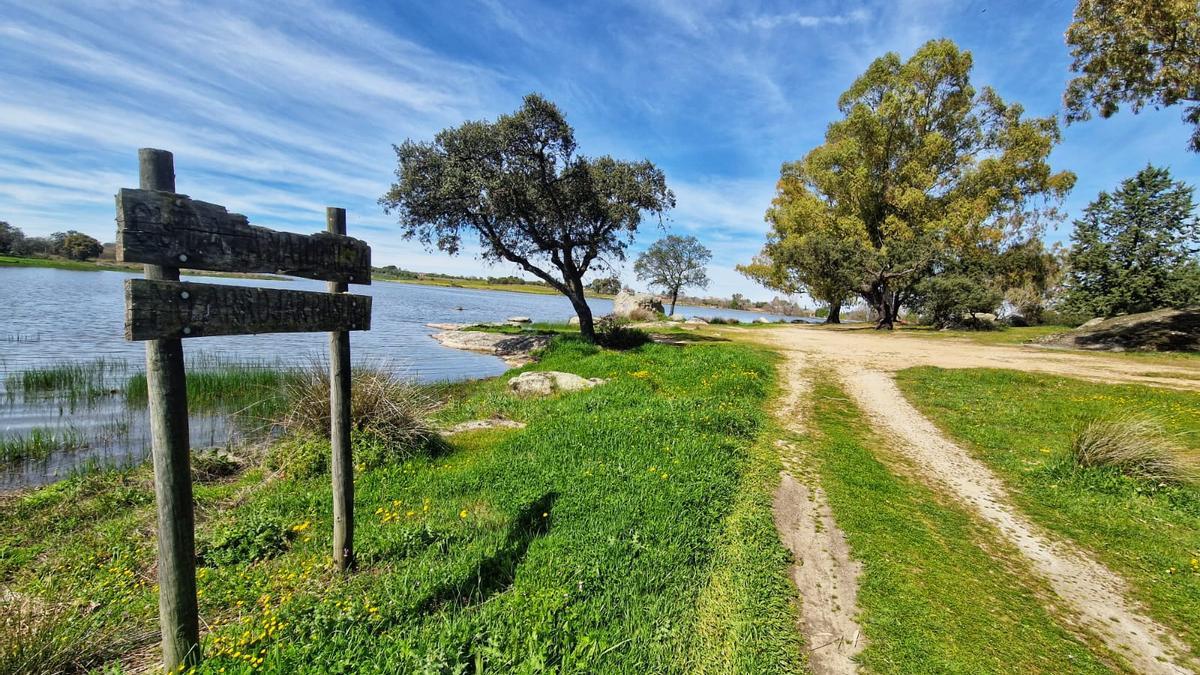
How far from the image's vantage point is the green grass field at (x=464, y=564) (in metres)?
2.97

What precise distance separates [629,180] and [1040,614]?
16.6 metres

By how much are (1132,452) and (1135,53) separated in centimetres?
1470

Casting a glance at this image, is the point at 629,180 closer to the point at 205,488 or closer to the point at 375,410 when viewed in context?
the point at 375,410

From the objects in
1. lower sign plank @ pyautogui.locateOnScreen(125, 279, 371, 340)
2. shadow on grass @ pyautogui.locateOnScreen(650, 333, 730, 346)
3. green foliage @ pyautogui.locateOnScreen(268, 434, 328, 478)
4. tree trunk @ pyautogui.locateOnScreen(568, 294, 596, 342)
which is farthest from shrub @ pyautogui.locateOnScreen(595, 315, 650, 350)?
lower sign plank @ pyautogui.locateOnScreen(125, 279, 371, 340)

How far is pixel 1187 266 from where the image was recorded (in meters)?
20.6

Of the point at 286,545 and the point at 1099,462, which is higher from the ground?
the point at 1099,462

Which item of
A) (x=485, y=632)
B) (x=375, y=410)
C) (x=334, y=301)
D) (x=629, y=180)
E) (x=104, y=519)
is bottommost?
(x=104, y=519)

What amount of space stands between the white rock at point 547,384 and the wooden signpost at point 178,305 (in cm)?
791

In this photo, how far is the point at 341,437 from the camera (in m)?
4.22

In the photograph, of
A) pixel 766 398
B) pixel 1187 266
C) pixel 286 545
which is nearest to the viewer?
pixel 286 545

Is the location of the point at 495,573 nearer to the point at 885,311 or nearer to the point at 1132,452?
the point at 1132,452

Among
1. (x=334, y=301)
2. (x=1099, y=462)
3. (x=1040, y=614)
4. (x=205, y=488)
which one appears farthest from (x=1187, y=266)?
(x=205, y=488)

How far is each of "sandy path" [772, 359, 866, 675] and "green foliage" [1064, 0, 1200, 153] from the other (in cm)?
1687

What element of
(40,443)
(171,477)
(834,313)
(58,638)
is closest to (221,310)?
(171,477)
